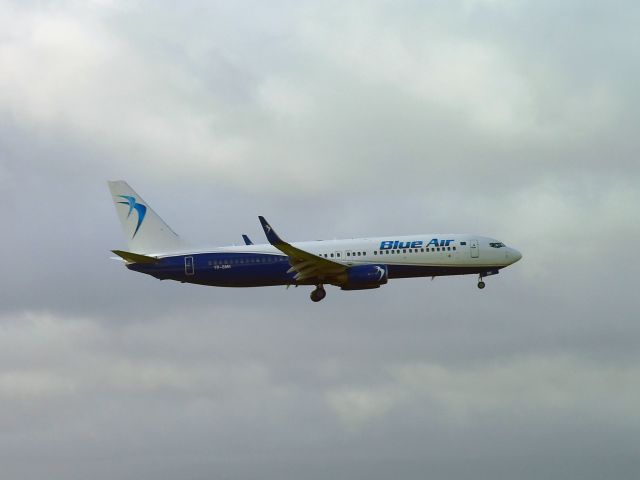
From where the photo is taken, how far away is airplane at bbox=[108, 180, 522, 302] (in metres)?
98.8

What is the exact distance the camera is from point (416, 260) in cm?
9894

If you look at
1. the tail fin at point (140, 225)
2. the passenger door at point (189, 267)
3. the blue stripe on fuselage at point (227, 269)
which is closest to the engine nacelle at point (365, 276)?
the blue stripe on fuselage at point (227, 269)

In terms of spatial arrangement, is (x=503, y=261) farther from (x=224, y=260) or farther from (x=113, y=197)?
(x=113, y=197)

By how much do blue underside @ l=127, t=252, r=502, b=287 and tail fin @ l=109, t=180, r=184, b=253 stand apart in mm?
2863

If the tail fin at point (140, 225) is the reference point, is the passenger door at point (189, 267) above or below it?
below

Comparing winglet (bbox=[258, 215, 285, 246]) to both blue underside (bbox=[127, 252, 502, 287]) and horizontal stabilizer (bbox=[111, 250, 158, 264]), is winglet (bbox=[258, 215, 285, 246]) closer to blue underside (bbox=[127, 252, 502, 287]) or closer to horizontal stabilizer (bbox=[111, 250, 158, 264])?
blue underside (bbox=[127, 252, 502, 287])

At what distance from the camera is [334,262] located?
98.1 meters

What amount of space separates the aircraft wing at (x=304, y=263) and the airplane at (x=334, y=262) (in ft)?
0.27

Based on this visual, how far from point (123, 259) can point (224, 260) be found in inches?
356

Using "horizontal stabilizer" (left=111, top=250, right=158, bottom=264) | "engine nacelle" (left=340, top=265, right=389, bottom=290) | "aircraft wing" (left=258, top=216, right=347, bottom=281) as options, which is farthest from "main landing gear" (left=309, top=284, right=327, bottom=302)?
"horizontal stabilizer" (left=111, top=250, right=158, bottom=264)

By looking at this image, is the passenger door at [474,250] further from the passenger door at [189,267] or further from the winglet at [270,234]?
Result: the passenger door at [189,267]

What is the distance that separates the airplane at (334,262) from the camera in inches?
3890

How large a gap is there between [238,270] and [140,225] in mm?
12229

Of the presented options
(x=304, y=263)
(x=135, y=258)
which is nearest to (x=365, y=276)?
(x=304, y=263)
